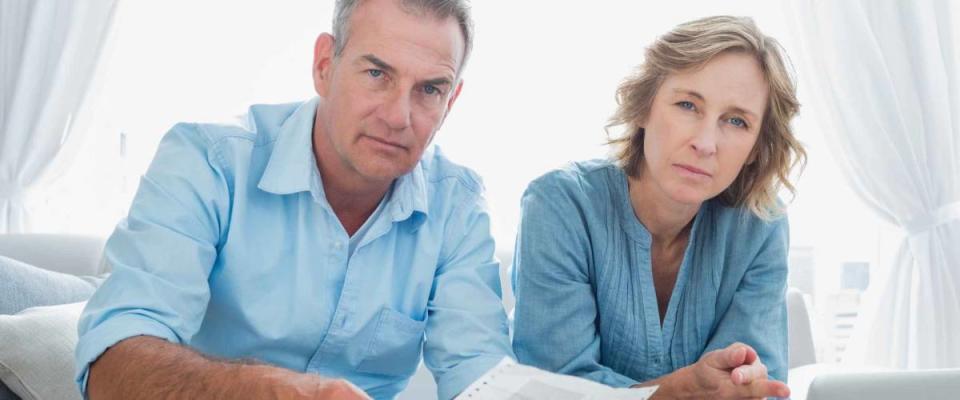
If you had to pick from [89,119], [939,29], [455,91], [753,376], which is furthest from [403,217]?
[939,29]

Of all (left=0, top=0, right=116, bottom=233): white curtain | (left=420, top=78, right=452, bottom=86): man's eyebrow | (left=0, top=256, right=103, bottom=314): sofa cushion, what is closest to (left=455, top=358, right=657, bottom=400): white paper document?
(left=420, top=78, right=452, bottom=86): man's eyebrow

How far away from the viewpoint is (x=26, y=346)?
183cm

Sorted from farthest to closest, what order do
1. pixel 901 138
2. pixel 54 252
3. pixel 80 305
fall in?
pixel 901 138, pixel 54 252, pixel 80 305

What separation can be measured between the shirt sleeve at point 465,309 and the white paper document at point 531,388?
0.77 ft

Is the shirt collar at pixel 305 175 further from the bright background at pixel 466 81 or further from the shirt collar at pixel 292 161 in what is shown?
the bright background at pixel 466 81

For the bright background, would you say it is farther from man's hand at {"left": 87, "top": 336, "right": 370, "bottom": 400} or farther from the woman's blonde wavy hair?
man's hand at {"left": 87, "top": 336, "right": 370, "bottom": 400}

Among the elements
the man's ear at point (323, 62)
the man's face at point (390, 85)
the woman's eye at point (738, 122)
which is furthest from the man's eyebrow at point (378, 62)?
the woman's eye at point (738, 122)

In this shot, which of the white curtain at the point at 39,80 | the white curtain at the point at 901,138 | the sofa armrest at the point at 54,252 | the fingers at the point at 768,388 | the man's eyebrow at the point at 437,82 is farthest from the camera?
the white curtain at the point at 39,80

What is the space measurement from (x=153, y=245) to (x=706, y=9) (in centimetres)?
282

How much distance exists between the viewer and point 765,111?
1875mm

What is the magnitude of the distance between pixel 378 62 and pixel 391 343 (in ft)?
1.53

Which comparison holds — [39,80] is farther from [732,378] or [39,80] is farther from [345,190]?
[732,378]

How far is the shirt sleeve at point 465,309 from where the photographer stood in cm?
161

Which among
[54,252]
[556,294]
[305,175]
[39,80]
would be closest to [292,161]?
[305,175]
